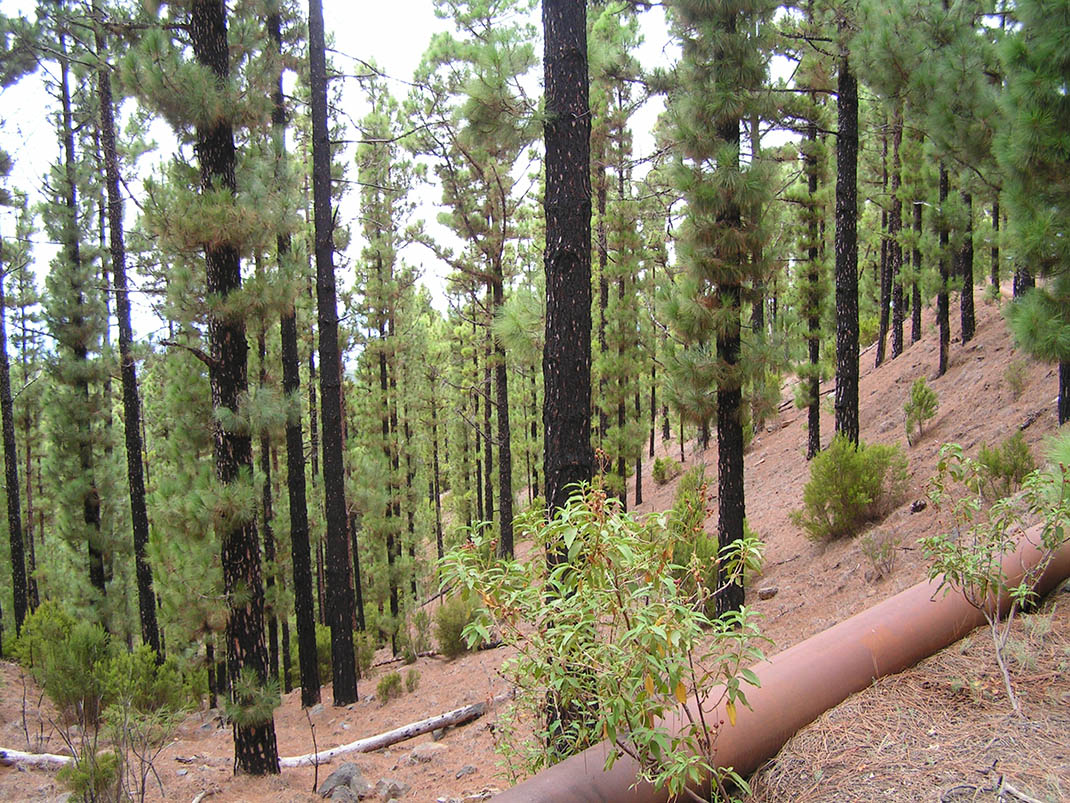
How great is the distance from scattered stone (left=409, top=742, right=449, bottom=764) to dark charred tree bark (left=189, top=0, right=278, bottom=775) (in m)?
1.58

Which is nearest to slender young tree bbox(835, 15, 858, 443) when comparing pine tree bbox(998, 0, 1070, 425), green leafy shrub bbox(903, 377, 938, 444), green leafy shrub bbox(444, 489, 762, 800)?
green leafy shrub bbox(903, 377, 938, 444)

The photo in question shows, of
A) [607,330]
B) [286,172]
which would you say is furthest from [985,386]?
[286,172]

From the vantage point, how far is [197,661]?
1497 cm

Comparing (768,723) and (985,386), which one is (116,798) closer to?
(768,723)

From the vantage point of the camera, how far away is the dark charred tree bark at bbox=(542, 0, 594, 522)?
4.88m

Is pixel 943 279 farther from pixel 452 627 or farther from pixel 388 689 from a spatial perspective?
pixel 388 689

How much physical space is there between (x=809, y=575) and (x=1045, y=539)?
5.98 meters

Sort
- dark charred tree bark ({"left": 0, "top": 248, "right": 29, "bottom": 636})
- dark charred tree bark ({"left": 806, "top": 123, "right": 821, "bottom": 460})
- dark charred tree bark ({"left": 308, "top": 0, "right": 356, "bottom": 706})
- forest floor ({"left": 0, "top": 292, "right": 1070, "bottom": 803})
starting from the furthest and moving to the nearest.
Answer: dark charred tree bark ({"left": 806, "top": 123, "right": 821, "bottom": 460})
dark charred tree bark ({"left": 0, "top": 248, "right": 29, "bottom": 636})
dark charred tree bark ({"left": 308, "top": 0, "right": 356, "bottom": 706})
forest floor ({"left": 0, "top": 292, "right": 1070, "bottom": 803})

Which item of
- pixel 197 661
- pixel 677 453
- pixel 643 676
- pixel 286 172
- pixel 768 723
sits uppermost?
pixel 286 172

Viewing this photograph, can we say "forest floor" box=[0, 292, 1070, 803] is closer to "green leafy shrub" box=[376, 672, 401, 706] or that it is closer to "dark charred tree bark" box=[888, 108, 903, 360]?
"green leafy shrub" box=[376, 672, 401, 706]

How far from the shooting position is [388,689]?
10.7 m

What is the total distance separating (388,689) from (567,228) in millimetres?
8591

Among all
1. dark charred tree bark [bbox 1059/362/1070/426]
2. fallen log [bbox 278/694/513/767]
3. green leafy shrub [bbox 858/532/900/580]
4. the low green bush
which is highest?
dark charred tree bark [bbox 1059/362/1070/426]

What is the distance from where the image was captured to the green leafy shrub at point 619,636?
2512 mm
